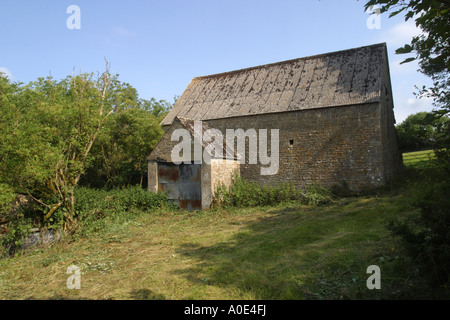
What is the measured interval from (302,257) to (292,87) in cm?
1240

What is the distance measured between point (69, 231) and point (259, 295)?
27.6ft

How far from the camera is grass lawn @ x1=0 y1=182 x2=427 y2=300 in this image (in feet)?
16.5

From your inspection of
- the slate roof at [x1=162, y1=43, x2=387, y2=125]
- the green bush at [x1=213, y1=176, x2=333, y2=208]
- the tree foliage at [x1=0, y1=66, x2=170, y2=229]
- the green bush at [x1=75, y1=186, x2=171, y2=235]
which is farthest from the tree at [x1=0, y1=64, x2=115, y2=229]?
the slate roof at [x1=162, y1=43, x2=387, y2=125]

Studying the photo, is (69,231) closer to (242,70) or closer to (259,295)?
(259,295)

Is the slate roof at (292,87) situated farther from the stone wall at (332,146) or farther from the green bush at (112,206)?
the green bush at (112,206)

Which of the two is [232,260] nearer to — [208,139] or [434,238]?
[434,238]

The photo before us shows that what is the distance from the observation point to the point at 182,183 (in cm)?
1507

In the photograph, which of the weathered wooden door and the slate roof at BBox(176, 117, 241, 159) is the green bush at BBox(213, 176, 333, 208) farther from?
the slate roof at BBox(176, 117, 241, 159)

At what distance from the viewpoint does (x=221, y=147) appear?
16.0 meters

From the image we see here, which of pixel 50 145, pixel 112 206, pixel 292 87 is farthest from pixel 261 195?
pixel 50 145

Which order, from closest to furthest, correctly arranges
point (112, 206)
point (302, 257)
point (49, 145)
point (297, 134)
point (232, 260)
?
point (302, 257)
point (232, 260)
point (49, 145)
point (112, 206)
point (297, 134)

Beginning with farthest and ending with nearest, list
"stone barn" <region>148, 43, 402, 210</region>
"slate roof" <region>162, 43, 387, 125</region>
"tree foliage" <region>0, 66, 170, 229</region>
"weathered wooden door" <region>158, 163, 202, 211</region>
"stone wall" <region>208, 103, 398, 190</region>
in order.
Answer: "slate roof" <region>162, 43, 387, 125</region>, "weathered wooden door" <region>158, 163, 202, 211</region>, "stone barn" <region>148, 43, 402, 210</region>, "stone wall" <region>208, 103, 398, 190</region>, "tree foliage" <region>0, 66, 170, 229</region>

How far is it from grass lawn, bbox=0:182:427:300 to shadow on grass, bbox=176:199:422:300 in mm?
20

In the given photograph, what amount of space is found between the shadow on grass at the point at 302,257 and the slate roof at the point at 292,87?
671 centimetres
